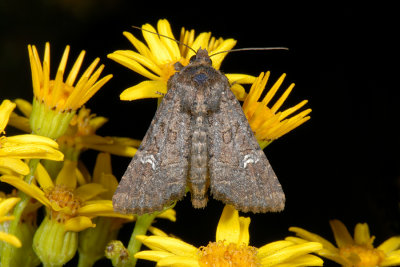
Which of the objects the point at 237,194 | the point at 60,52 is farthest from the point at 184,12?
the point at 237,194

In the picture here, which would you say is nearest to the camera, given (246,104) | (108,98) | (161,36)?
(246,104)

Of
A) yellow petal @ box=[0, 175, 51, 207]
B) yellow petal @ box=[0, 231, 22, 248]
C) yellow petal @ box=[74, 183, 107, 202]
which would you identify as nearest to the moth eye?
yellow petal @ box=[74, 183, 107, 202]

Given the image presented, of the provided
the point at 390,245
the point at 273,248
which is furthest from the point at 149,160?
the point at 390,245

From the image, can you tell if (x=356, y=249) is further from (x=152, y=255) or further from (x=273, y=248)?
(x=152, y=255)

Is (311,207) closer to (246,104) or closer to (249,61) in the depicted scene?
(249,61)

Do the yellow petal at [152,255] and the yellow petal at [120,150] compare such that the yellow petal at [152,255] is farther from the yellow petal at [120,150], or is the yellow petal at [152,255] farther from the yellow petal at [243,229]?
the yellow petal at [120,150]
